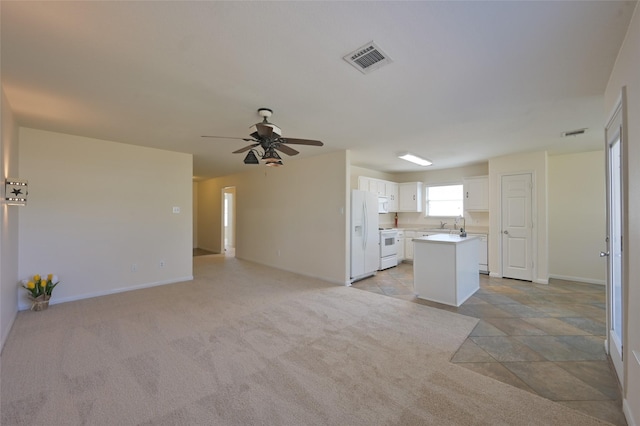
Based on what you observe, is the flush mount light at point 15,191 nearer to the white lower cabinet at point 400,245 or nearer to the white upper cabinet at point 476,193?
the white lower cabinet at point 400,245

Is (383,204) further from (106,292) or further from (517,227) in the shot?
(106,292)

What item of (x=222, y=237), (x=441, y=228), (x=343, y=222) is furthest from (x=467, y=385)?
(x=222, y=237)

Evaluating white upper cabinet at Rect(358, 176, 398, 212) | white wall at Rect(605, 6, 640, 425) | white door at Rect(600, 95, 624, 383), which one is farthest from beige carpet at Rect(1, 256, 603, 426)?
white upper cabinet at Rect(358, 176, 398, 212)

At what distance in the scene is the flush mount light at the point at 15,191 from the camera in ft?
9.49

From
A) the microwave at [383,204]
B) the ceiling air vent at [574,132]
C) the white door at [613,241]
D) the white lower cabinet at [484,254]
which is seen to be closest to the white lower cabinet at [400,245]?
the microwave at [383,204]

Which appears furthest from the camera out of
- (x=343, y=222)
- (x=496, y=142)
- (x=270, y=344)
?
(x=343, y=222)

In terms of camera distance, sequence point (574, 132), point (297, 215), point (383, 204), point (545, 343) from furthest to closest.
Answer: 1. point (383, 204)
2. point (297, 215)
3. point (574, 132)
4. point (545, 343)

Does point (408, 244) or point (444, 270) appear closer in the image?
point (444, 270)

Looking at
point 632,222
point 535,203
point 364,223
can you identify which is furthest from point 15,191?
point 535,203

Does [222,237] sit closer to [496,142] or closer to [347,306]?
[347,306]

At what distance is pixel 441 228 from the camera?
278 inches

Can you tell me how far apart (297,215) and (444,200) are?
13.4 feet

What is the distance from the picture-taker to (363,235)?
215 inches

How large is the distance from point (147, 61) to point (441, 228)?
694 centimetres
